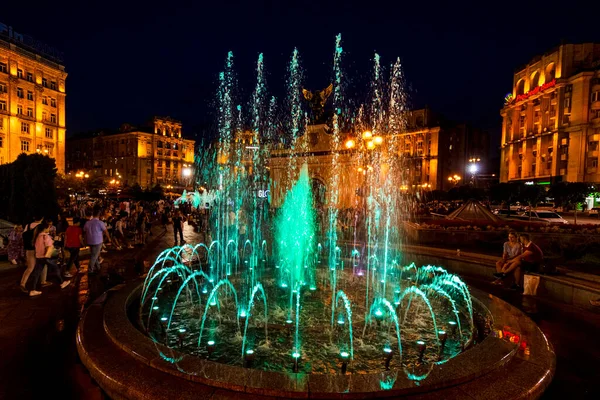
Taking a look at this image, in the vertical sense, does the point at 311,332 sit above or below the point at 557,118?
below

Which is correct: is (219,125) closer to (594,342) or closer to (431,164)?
(431,164)

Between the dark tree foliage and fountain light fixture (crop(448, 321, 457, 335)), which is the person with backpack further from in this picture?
the dark tree foliage

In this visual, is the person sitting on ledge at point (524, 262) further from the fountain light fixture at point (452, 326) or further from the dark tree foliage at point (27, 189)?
the dark tree foliage at point (27, 189)

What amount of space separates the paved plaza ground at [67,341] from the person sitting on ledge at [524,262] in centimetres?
38

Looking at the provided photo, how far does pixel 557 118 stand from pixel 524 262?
49340 mm

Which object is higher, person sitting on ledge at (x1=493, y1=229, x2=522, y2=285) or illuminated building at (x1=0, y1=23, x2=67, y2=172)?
illuminated building at (x1=0, y1=23, x2=67, y2=172)

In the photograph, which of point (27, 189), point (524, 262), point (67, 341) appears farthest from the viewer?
point (27, 189)

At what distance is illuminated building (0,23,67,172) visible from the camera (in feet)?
147

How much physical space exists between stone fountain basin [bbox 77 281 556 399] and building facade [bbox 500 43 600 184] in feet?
160

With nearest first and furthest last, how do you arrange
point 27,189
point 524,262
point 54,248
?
point 524,262 < point 54,248 < point 27,189

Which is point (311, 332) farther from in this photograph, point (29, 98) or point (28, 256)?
point (29, 98)

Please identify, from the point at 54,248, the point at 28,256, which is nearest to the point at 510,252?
the point at 28,256

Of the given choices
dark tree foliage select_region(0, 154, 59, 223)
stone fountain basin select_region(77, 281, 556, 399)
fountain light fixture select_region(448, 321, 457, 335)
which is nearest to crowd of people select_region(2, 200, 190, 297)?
stone fountain basin select_region(77, 281, 556, 399)

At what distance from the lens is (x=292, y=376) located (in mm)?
3361
